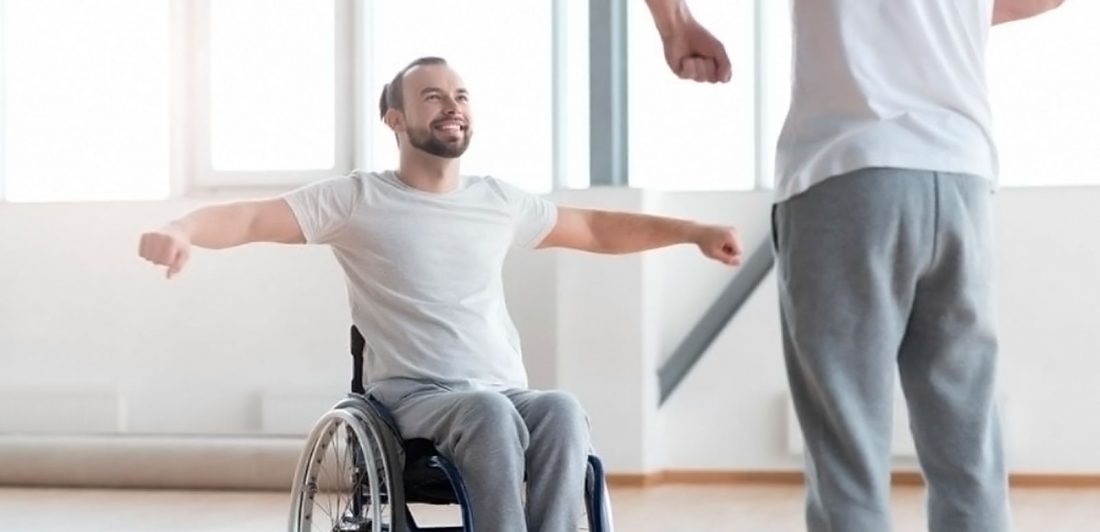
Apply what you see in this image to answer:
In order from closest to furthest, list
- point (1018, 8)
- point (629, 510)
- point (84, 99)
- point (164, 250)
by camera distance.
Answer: point (1018, 8) → point (164, 250) → point (629, 510) → point (84, 99)

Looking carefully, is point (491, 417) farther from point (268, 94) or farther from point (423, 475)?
point (268, 94)

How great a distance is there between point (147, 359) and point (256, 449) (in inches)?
41.0

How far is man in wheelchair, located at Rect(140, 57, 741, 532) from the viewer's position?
2951 mm

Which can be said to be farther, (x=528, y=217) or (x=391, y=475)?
(x=528, y=217)

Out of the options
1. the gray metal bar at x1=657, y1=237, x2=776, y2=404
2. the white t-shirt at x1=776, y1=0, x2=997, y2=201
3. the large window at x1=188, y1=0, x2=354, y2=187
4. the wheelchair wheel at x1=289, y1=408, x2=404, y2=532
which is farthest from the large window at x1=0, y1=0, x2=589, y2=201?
the white t-shirt at x1=776, y1=0, x2=997, y2=201

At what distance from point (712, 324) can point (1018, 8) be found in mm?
4511

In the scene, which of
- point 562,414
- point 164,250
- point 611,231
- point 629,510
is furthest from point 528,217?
point 629,510

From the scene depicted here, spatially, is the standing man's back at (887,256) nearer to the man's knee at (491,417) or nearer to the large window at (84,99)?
the man's knee at (491,417)

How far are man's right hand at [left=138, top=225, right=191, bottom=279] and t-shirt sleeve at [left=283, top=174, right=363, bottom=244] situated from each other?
1.23ft

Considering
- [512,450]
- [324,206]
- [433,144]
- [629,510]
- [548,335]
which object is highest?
[433,144]

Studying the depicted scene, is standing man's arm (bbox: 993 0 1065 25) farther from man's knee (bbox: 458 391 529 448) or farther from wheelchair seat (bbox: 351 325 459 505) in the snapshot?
wheelchair seat (bbox: 351 325 459 505)

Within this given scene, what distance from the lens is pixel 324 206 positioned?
3.30 metres

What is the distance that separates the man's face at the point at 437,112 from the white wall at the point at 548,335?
9.23 feet

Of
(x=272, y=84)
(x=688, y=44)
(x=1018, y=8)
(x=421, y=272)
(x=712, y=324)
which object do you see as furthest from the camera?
(x=272, y=84)
